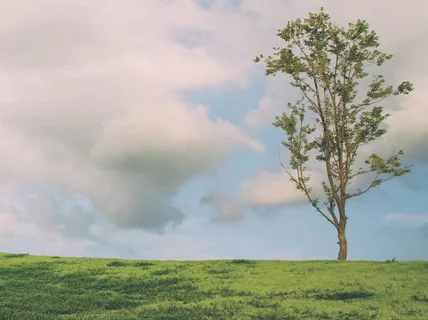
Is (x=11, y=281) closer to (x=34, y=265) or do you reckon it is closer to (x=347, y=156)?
(x=34, y=265)

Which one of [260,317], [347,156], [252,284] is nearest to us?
[260,317]

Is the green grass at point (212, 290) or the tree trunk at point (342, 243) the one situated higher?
the tree trunk at point (342, 243)

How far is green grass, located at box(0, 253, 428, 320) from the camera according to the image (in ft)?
73.6

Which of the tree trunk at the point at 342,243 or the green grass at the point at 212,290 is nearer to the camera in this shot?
the green grass at the point at 212,290

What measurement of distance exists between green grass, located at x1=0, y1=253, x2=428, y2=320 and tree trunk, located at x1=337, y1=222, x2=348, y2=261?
7.71 meters

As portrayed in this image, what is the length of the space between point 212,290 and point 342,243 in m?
18.2

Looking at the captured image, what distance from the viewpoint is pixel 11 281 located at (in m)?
33.6

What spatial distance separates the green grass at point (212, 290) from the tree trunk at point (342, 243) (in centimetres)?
771

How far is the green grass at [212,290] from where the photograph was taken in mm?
22438

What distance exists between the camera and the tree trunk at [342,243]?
4372 centimetres

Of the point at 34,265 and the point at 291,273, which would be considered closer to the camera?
the point at 291,273

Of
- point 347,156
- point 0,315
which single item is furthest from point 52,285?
point 347,156

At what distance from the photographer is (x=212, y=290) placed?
1129 inches

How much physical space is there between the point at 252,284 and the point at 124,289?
6.76 m
